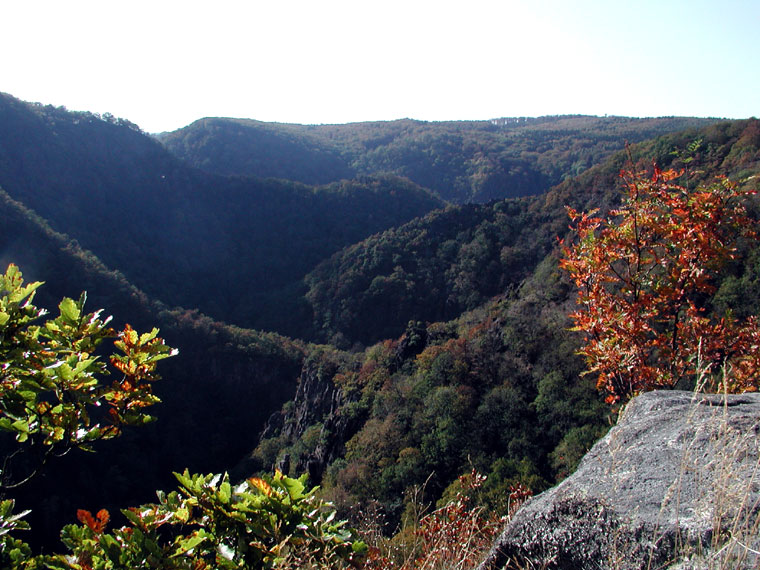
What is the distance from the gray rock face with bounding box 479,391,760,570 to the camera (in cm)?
173

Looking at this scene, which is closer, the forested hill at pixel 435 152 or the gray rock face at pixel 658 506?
the gray rock face at pixel 658 506

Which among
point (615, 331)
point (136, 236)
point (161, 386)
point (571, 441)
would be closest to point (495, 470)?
point (571, 441)

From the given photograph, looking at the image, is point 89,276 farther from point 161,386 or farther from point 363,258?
point 363,258

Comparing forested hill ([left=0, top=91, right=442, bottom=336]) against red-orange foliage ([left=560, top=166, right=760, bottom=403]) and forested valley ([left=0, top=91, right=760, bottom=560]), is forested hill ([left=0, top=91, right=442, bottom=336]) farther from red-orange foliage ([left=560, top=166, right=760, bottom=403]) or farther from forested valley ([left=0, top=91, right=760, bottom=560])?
red-orange foliage ([left=560, top=166, right=760, bottom=403])

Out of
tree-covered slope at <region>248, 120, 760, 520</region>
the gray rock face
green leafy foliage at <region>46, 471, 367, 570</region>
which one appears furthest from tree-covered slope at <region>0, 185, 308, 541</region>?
the gray rock face

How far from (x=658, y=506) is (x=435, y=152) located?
4378 inches

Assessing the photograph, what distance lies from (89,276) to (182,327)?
23.2 feet

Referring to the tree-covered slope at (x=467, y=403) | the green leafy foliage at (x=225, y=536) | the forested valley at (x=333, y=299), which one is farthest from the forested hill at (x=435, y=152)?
the green leafy foliage at (x=225, y=536)

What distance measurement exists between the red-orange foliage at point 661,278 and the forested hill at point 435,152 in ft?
273

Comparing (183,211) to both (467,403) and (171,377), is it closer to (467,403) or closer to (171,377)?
(171,377)

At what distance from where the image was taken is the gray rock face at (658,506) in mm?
1729

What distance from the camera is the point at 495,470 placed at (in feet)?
44.5

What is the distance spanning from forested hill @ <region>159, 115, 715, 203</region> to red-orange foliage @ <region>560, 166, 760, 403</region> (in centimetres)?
8315

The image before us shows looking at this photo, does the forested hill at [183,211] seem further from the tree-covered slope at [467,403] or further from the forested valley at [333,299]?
the tree-covered slope at [467,403]
